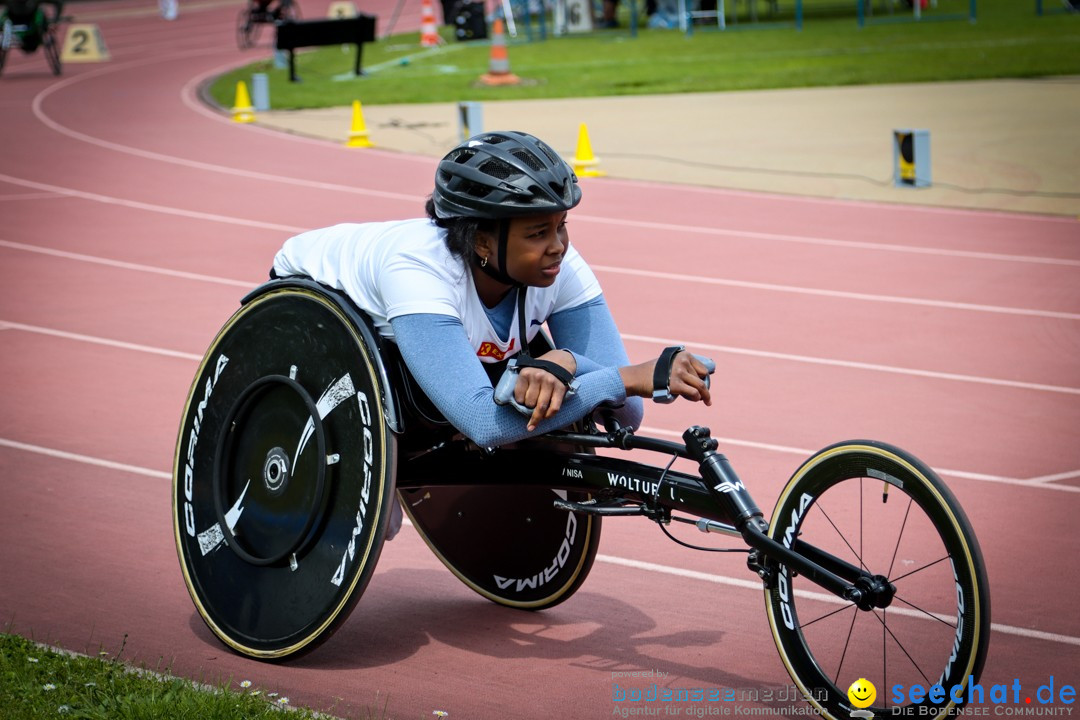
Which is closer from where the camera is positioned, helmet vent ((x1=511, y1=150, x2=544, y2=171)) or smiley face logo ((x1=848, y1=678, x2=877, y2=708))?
smiley face logo ((x1=848, y1=678, x2=877, y2=708))

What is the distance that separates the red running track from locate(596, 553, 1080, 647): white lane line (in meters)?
0.01

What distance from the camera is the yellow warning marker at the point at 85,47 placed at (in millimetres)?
31344

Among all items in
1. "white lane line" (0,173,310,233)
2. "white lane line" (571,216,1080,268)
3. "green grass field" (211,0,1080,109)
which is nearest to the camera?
"white lane line" (571,216,1080,268)

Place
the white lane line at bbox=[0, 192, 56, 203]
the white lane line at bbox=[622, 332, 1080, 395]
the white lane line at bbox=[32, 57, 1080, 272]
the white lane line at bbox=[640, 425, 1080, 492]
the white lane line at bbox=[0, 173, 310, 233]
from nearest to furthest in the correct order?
1. the white lane line at bbox=[640, 425, 1080, 492]
2. the white lane line at bbox=[622, 332, 1080, 395]
3. the white lane line at bbox=[32, 57, 1080, 272]
4. the white lane line at bbox=[0, 173, 310, 233]
5. the white lane line at bbox=[0, 192, 56, 203]

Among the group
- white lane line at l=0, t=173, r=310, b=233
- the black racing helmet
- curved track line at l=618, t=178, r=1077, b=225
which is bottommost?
curved track line at l=618, t=178, r=1077, b=225

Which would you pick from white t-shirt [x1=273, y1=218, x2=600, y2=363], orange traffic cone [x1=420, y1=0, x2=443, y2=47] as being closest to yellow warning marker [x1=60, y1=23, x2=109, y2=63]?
orange traffic cone [x1=420, y1=0, x2=443, y2=47]

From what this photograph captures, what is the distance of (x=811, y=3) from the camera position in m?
36.1

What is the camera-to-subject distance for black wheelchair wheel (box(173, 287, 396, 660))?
4.06 m

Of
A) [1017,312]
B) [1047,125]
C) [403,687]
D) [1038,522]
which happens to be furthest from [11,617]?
[1047,125]

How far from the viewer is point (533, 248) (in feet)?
13.1

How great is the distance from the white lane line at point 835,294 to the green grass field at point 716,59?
11290 millimetres

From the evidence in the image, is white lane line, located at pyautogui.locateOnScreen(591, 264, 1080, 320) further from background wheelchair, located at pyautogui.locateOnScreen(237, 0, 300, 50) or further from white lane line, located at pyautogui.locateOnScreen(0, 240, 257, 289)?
background wheelchair, located at pyautogui.locateOnScreen(237, 0, 300, 50)

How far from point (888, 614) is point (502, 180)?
200 cm

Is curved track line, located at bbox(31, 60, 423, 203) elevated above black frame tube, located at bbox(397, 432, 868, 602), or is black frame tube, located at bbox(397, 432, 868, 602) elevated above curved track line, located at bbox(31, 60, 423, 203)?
black frame tube, located at bbox(397, 432, 868, 602)
